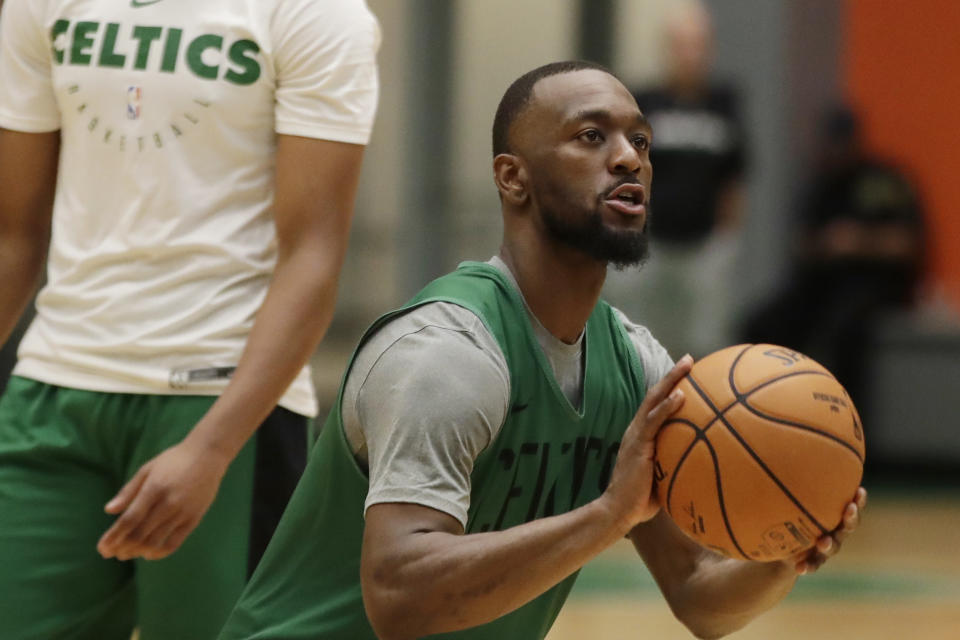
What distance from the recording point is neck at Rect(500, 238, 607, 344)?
2840 millimetres

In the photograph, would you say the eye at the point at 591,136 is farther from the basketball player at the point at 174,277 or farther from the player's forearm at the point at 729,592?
the player's forearm at the point at 729,592

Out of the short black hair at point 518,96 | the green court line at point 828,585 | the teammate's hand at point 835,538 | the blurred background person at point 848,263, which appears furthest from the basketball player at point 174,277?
the blurred background person at point 848,263

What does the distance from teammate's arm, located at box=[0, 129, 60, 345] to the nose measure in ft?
3.87

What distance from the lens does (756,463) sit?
2.59m

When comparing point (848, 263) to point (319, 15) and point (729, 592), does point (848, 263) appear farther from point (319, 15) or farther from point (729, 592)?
point (319, 15)

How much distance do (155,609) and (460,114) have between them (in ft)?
25.8

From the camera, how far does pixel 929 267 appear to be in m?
10.6

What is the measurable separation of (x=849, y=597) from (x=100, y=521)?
14.9ft

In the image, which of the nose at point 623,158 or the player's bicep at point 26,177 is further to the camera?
the player's bicep at point 26,177

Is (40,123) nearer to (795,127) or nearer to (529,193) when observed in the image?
(529,193)

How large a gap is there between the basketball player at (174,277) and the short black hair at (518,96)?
28cm

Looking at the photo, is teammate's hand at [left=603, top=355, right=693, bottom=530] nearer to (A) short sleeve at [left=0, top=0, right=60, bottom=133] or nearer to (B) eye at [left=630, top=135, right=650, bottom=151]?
(B) eye at [left=630, top=135, right=650, bottom=151]

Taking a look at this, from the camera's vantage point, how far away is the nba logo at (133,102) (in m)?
2.96

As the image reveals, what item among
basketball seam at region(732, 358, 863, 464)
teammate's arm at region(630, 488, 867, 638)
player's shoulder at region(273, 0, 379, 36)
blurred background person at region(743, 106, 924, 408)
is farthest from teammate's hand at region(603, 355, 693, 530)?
blurred background person at region(743, 106, 924, 408)
